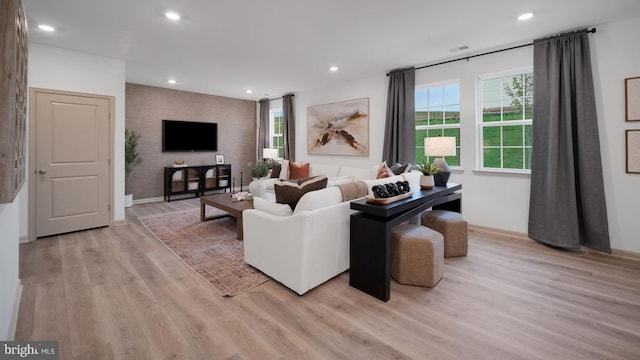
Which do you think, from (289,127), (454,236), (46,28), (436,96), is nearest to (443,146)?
(454,236)

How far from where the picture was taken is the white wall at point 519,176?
3.19 m

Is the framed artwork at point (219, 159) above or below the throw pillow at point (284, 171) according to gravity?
above

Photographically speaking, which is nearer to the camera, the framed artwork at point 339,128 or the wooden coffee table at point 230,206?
the wooden coffee table at point 230,206

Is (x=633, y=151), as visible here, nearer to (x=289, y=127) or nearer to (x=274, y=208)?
(x=274, y=208)

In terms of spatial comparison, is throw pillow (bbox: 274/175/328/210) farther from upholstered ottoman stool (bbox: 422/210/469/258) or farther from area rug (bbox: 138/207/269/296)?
upholstered ottoman stool (bbox: 422/210/469/258)

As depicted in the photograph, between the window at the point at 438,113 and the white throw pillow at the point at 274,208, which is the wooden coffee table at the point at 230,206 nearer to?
the white throw pillow at the point at 274,208

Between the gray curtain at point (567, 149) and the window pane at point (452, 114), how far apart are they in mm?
1007

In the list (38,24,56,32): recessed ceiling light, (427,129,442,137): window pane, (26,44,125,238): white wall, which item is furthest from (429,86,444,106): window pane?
(38,24,56,32): recessed ceiling light

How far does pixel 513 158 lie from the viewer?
160 inches

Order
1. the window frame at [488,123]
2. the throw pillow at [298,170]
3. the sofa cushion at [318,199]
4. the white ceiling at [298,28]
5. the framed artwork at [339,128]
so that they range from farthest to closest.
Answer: the throw pillow at [298,170], the framed artwork at [339,128], the window frame at [488,123], the white ceiling at [298,28], the sofa cushion at [318,199]

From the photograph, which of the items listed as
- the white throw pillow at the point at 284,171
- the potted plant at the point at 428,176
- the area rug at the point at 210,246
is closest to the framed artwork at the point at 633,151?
the potted plant at the point at 428,176

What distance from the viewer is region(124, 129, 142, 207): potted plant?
18.5 feet

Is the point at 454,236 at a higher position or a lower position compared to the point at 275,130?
lower

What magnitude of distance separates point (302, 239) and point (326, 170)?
3.49 m
